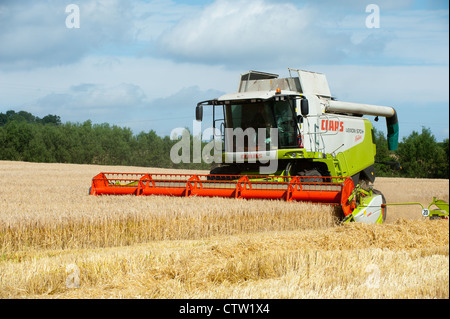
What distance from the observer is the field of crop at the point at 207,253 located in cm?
429

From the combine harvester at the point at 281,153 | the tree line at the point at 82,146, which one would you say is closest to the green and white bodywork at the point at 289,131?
the combine harvester at the point at 281,153

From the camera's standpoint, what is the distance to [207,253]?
5.70m

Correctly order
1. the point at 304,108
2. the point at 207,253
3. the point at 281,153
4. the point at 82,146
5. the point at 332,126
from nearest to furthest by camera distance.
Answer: the point at 207,253 → the point at 304,108 → the point at 281,153 → the point at 332,126 → the point at 82,146

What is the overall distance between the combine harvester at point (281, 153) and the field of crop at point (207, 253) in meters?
0.46

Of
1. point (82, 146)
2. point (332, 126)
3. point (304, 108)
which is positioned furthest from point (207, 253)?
point (82, 146)

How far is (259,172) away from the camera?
1079cm

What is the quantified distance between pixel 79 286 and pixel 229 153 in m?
6.18

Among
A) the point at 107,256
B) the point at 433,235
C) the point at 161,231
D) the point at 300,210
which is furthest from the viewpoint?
the point at 300,210

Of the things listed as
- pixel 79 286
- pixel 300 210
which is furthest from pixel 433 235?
pixel 79 286

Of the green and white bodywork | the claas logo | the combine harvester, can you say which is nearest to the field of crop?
the combine harvester

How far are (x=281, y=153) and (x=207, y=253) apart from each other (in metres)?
4.83

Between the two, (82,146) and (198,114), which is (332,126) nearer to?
(198,114)

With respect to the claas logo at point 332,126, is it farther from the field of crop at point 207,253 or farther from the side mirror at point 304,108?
the field of crop at point 207,253
